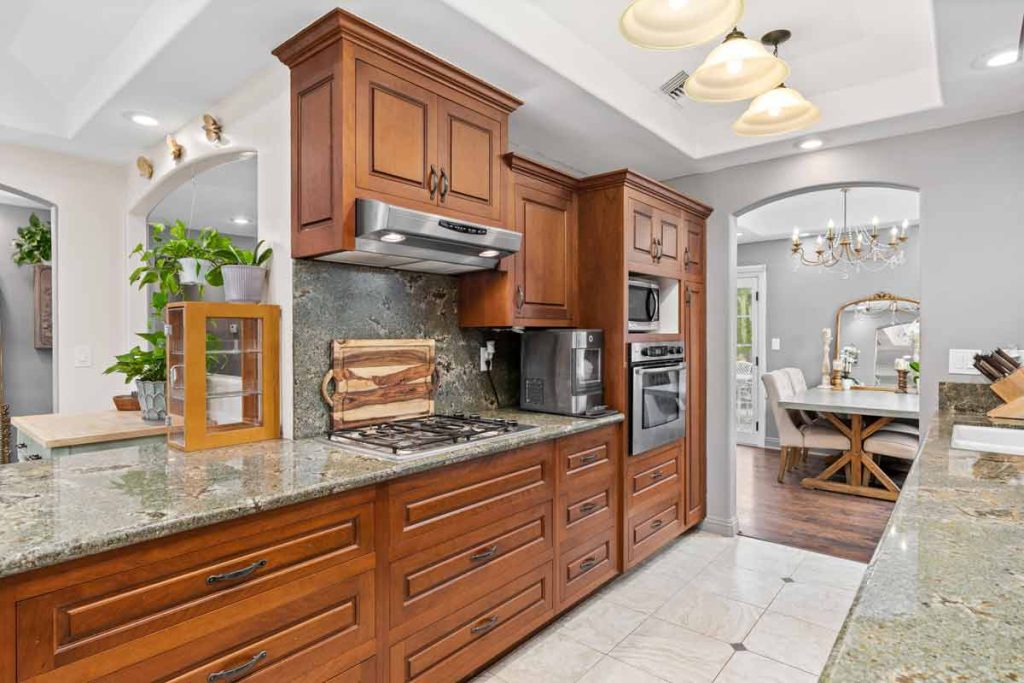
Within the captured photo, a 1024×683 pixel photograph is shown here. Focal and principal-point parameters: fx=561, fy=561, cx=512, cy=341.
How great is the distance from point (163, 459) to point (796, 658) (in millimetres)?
2492

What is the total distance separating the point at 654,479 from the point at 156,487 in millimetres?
2439

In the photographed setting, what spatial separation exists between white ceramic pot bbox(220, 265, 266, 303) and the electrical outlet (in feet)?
6.29

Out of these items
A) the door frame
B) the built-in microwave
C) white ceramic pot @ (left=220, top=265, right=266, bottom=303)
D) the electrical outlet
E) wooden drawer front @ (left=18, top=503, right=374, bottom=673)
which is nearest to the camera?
wooden drawer front @ (left=18, top=503, right=374, bottom=673)

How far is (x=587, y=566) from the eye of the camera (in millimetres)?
2656

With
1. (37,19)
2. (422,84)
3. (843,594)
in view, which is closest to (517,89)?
(422,84)

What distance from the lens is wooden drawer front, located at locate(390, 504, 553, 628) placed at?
180cm

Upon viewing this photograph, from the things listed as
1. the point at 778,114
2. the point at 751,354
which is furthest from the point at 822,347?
the point at 778,114

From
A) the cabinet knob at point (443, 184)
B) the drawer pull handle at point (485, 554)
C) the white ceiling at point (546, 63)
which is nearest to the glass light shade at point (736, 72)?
the white ceiling at point (546, 63)

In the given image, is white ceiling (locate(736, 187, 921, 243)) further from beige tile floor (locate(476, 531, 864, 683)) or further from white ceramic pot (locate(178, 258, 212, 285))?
white ceramic pot (locate(178, 258, 212, 285))

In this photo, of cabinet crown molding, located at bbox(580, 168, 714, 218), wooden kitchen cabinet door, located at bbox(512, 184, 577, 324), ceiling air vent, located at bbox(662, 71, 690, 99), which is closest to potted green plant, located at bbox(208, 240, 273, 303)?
wooden kitchen cabinet door, located at bbox(512, 184, 577, 324)

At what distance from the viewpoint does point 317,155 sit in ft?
6.61

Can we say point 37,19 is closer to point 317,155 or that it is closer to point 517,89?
point 317,155

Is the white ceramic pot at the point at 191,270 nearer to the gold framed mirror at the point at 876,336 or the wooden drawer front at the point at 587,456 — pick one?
the wooden drawer front at the point at 587,456

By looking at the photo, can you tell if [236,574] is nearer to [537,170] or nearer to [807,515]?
[537,170]
